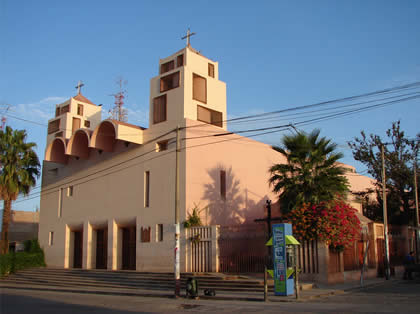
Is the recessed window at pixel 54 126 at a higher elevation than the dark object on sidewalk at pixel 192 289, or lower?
higher

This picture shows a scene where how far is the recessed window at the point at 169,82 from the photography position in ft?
88.0

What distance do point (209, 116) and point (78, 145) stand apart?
1078cm

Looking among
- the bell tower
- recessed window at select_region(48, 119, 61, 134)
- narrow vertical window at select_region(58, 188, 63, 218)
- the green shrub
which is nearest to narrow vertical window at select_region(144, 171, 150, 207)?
the bell tower

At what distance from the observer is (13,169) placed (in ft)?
109

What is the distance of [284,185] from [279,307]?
9.30 m

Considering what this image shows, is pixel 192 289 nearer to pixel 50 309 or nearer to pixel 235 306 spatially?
pixel 235 306

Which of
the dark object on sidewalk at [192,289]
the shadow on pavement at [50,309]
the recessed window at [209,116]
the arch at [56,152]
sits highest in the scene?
the recessed window at [209,116]

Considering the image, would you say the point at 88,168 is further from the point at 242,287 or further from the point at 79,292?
the point at 242,287

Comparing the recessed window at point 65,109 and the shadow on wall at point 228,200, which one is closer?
the shadow on wall at point 228,200

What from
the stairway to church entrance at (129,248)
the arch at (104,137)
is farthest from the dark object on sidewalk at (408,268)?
the arch at (104,137)

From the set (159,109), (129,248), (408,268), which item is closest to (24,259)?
(129,248)

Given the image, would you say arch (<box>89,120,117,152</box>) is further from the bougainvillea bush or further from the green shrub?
the bougainvillea bush

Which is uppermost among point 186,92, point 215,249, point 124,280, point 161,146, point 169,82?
point 169,82

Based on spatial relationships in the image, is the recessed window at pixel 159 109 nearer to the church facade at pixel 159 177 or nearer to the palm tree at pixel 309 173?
the church facade at pixel 159 177
